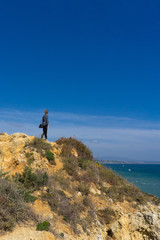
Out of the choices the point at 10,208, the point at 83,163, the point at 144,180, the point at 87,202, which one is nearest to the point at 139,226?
the point at 87,202

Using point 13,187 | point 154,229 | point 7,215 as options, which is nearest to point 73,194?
point 13,187

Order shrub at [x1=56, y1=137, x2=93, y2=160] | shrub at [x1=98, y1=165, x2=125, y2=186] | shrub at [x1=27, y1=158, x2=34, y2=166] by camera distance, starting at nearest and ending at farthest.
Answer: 1. shrub at [x1=27, y1=158, x2=34, y2=166]
2. shrub at [x1=98, y1=165, x2=125, y2=186]
3. shrub at [x1=56, y1=137, x2=93, y2=160]

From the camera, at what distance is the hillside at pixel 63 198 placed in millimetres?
6238

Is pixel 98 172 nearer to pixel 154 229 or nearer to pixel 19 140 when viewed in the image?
pixel 154 229

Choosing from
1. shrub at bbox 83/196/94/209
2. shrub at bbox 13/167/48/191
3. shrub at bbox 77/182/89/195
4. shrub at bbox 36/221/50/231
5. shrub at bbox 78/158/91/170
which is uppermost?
shrub at bbox 78/158/91/170

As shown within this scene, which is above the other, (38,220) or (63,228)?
(38,220)

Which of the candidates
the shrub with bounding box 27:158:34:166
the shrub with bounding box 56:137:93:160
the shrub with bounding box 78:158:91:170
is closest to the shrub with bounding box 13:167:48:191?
the shrub with bounding box 27:158:34:166

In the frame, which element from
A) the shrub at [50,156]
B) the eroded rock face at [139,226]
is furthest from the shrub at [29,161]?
the eroded rock face at [139,226]

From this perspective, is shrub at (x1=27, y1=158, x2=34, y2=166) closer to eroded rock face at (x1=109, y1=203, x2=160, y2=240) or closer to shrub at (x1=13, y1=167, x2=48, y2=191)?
shrub at (x1=13, y1=167, x2=48, y2=191)

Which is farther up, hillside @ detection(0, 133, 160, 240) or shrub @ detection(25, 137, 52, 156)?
shrub @ detection(25, 137, 52, 156)

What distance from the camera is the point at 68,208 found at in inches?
329

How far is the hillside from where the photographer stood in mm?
6238

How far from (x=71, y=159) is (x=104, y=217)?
15.5ft

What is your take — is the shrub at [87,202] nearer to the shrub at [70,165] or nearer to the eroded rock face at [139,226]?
the eroded rock face at [139,226]
